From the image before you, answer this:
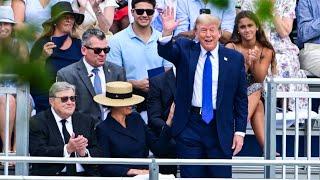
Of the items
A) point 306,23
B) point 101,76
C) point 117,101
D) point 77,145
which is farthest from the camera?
point 306,23

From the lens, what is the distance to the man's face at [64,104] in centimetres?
757

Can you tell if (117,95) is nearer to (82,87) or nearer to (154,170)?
(82,87)

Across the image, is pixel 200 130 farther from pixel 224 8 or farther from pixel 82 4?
pixel 224 8

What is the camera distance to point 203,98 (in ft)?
24.9

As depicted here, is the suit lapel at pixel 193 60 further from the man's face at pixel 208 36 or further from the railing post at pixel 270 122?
the railing post at pixel 270 122

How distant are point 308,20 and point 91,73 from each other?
104 inches

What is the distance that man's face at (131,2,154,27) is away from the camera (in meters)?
8.60

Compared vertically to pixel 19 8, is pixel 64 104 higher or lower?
lower

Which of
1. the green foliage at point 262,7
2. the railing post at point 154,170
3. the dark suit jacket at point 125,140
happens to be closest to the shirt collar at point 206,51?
the dark suit jacket at point 125,140

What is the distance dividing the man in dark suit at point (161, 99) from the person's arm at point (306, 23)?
73.8 inches

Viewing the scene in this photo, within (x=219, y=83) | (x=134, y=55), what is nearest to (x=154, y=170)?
(x=219, y=83)

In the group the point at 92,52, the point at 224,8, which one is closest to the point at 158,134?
the point at 92,52

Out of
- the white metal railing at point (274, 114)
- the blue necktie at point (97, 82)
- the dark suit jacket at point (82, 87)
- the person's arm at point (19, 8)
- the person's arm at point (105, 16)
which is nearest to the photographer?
the person's arm at point (19, 8)

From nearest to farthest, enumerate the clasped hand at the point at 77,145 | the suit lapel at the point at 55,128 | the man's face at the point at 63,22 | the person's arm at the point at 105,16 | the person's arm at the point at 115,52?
the man's face at the point at 63,22 < the clasped hand at the point at 77,145 < the suit lapel at the point at 55,128 < the person's arm at the point at 115,52 < the person's arm at the point at 105,16
